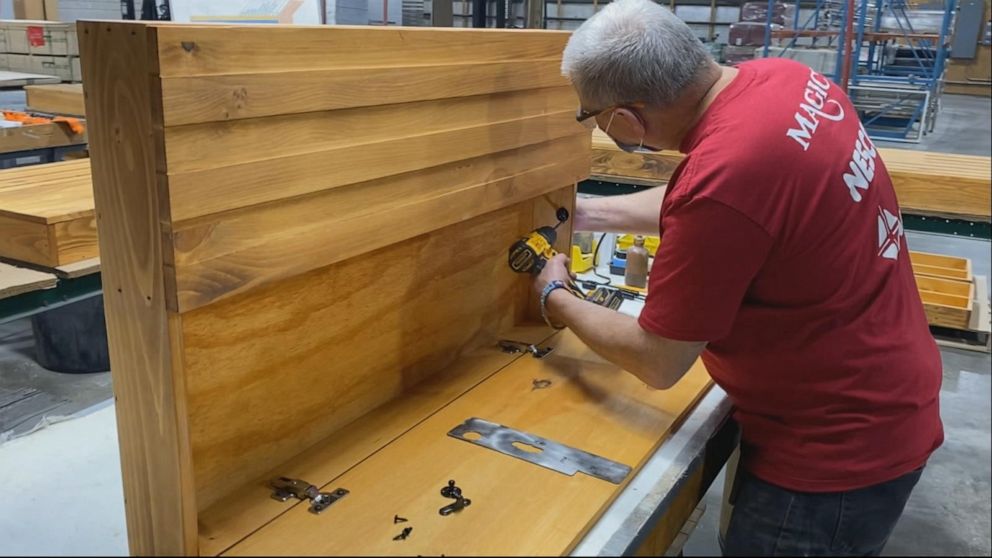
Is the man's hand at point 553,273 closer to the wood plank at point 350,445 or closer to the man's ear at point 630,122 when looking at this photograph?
the wood plank at point 350,445

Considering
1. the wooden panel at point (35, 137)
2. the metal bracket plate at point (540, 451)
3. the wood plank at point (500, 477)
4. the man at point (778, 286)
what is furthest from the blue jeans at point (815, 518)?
the wooden panel at point (35, 137)

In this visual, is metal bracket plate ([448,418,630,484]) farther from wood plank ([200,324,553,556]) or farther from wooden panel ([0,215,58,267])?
wooden panel ([0,215,58,267])

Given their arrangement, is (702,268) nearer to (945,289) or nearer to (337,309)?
(337,309)

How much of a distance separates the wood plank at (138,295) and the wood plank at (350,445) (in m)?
0.08

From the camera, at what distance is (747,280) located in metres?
1.21

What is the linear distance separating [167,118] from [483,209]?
729 millimetres

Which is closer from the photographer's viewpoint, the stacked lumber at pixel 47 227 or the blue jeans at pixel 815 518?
the blue jeans at pixel 815 518

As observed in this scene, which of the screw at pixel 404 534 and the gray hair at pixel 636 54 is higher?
the gray hair at pixel 636 54

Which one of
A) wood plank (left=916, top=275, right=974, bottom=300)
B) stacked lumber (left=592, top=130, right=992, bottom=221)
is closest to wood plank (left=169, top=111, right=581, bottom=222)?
stacked lumber (left=592, top=130, right=992, bottom=221)

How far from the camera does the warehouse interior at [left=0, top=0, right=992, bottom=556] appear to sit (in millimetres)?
949

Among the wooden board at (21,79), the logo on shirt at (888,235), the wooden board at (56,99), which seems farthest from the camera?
the wooden board at (21,79)

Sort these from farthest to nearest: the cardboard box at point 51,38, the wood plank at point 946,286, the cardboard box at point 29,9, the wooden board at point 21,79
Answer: the cardboard box at point 29,9 → the cardboard box at point 51,38 → the wooden board at point 21,79 → the wood plank at point 946,286

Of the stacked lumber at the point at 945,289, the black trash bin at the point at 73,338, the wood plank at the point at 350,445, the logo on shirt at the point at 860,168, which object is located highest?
the logo on shirt at the point at 860,168

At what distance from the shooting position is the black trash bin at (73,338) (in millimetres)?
3369
